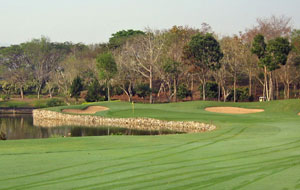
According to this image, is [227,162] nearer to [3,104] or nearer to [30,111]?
[30,111]

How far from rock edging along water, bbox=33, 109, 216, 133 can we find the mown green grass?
13.3 meters

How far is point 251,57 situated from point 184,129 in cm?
3069

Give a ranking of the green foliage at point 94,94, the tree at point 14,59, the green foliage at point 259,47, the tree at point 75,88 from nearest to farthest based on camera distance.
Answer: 1. the green foliage at point 259,47
2. the green foliage at point 94,94
3. the tree at point 75,88
4. the tree at point 14,59

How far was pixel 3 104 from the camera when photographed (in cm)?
6750

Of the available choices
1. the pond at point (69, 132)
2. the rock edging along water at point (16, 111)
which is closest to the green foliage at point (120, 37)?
the rock edging along water at point (16, 111)

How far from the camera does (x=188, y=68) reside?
2452 inches

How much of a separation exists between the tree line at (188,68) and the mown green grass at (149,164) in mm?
36059

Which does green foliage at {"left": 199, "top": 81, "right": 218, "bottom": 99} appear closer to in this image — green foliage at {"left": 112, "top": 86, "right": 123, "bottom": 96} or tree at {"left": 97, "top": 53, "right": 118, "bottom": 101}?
tree at {"left": 97, "top": 53, "right": 118, "bottom": 101}

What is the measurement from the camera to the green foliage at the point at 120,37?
80688 millimetres

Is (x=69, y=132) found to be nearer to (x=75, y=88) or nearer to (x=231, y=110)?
(x=231, y=110)

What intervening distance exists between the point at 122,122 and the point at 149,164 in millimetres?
25997

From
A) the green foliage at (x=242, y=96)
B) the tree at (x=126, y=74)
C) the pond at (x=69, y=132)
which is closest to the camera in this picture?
the pond at (x=69, y=132)

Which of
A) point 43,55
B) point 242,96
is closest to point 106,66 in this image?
point 242,96

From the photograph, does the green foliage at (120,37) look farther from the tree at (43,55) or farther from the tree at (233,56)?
the tree at (233,56)
